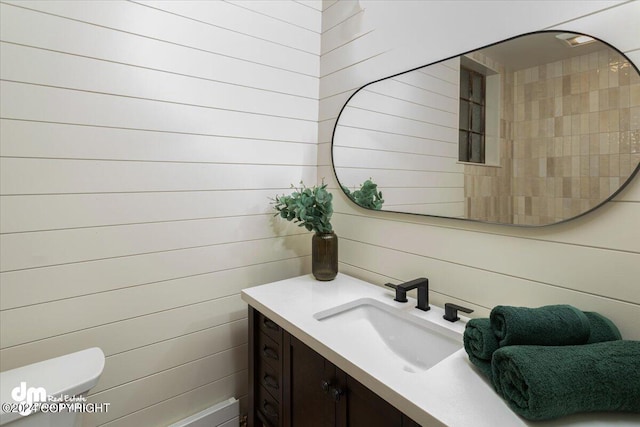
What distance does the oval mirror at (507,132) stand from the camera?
81 cm

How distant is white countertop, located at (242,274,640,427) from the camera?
638mm

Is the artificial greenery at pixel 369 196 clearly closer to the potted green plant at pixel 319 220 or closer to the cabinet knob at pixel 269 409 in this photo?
the potted green plant at pixel 319 220

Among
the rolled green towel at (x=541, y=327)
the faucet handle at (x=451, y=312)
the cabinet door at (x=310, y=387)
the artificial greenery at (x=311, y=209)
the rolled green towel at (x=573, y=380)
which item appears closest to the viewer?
the rolled green towel at (x=573, y=380)

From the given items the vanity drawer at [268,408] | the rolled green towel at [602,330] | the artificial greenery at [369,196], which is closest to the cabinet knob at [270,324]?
the vanity drawer at [268,408]

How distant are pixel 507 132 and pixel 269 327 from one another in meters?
Result: 1.13

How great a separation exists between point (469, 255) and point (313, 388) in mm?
719

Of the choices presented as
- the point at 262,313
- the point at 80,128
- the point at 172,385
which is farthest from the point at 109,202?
the point at 172,385

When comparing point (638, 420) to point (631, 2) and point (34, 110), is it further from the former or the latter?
point (34, 110)

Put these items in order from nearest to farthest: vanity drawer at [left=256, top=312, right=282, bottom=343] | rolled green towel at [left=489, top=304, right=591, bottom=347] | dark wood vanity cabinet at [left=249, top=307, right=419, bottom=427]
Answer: rolled green towel at [left=489, top=304, right=591, bottom=347] < dark wood vanity cabinet at [left=249, top=307, right=419, bottom=427] < vanity drawer at [left=256, top=312, right=282, bottom=343]

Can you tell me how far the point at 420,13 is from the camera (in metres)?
1.26

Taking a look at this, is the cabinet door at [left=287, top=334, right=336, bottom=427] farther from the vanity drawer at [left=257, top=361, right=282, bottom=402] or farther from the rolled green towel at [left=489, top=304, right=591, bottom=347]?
the rolled green towel at [left=489, top=304, right=591, bottom=347]

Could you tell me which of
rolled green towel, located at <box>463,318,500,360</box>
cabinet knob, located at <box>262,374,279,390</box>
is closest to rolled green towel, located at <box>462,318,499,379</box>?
rolled green towel, located at <box>463,318,500,360</box>

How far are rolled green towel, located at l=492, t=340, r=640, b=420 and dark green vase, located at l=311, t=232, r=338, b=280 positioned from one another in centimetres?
90

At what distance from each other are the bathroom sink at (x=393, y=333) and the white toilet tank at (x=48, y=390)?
2.54ft
